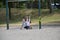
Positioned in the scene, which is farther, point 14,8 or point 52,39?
point 14,8

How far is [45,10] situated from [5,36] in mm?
14778

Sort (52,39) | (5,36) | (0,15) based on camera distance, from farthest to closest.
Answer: (0,15) < (5,36) < (52,39)

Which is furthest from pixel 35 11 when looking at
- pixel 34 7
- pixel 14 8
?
pixel 14 8

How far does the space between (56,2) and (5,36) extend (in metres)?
15.6

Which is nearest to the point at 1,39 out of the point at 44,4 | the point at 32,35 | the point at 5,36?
the point at 5,36

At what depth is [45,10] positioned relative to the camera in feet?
70.5

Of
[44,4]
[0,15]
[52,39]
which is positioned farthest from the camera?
[44,4]

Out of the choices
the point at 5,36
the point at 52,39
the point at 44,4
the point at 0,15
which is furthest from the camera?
the point at 44,4

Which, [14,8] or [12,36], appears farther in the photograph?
[14,8]

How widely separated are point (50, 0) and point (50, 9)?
3.19ft

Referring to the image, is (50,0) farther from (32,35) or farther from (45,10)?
(32,35)

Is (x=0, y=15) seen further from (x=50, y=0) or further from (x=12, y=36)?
(x=12, y=36)

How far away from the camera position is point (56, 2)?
2200 centimetres

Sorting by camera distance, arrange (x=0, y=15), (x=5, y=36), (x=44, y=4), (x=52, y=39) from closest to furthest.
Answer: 1. (x=52, y=39)
2. (x=5, y=36)
3. (x=0, y=15)
4. (x=44, y=4)
